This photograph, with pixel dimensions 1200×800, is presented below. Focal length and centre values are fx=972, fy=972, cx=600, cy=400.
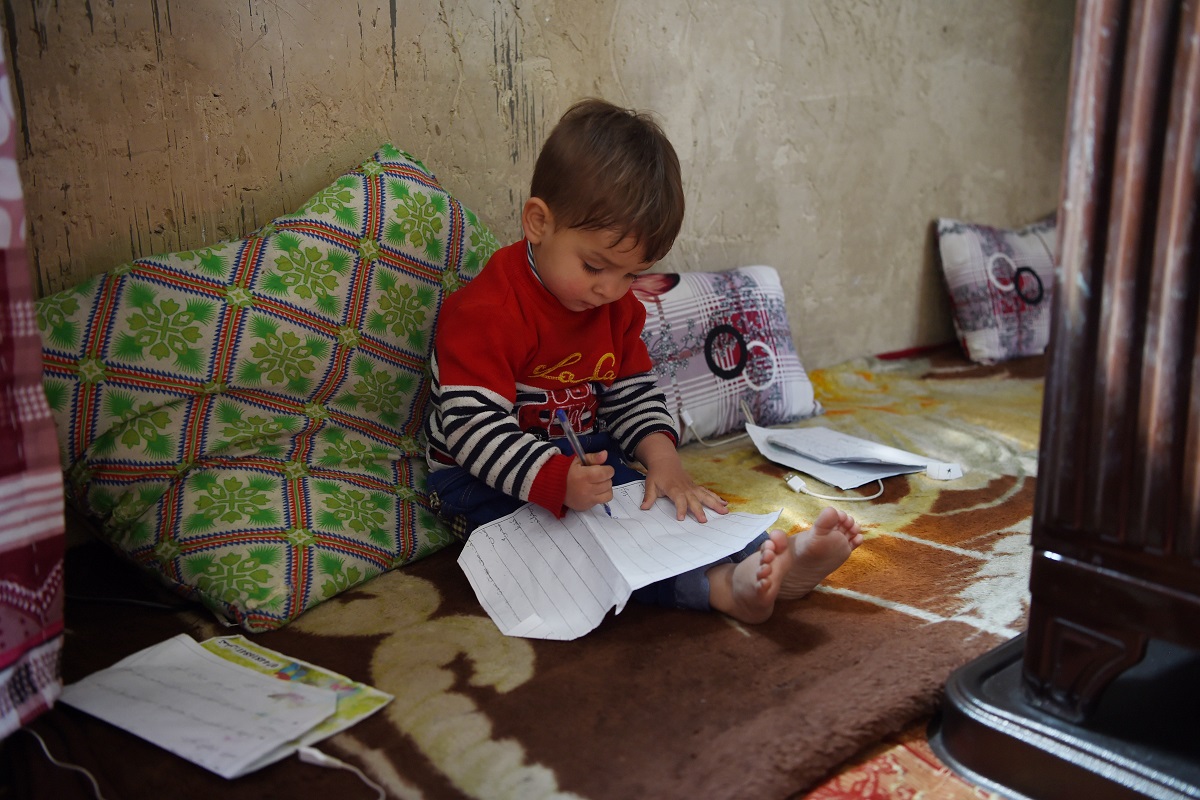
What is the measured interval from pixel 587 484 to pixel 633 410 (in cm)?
32

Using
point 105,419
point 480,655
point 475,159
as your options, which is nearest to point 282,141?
point 475,159

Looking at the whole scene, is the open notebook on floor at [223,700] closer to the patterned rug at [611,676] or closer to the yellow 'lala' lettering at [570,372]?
the patterned rug at [611,676]

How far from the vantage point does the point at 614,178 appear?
137 centimetres

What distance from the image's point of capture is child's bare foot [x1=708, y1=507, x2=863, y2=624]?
1.27 metres

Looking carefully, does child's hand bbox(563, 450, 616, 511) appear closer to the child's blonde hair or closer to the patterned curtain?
the child's blonde hair

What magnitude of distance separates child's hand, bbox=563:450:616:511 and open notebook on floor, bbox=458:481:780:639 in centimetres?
5

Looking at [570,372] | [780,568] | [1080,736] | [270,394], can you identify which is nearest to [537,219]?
[570,372]

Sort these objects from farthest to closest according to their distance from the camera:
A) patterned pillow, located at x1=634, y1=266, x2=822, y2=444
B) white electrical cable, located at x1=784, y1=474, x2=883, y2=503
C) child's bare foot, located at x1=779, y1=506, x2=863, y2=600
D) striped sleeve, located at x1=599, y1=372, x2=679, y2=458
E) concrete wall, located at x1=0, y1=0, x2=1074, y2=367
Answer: patterned pillow, located at x1=634, y1=266, x2=822, y2=444 → white electrical cable, located at x1=784, y1=474, x2=883, y2=503 → striped sleeve, located at x1=599, y1=372, x2=679, y2=458 → concrete wall, located at x1=0, y1=0, x2=1074, y2=367 → child's bare foot, located at x1=779, y1=506, x2=863, y2=600

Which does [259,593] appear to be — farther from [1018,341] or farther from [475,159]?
[1018,341]

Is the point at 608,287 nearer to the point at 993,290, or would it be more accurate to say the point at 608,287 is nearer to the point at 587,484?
the point at 587,484

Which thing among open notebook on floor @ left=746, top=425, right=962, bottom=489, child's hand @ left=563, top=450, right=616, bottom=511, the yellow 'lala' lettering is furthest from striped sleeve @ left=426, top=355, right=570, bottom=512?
open notebook on floor @ left=746, top=425, right=962, bottom=489

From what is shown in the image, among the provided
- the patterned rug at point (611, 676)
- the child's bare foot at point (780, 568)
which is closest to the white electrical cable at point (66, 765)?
the patterned rug at point (611, 676)

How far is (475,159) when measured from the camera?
6.28ft

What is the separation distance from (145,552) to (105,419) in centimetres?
20
